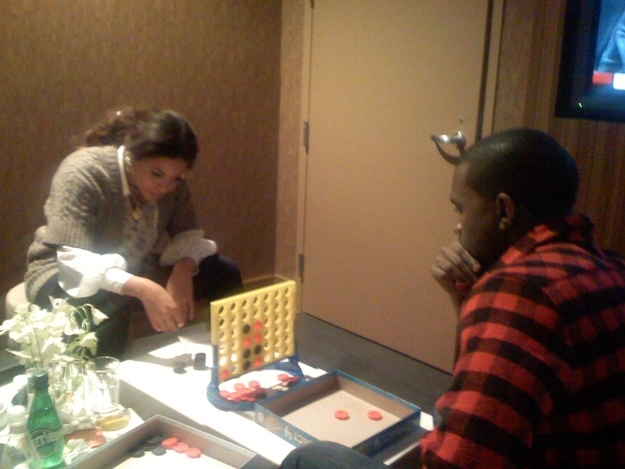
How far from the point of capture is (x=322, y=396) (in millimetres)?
1414

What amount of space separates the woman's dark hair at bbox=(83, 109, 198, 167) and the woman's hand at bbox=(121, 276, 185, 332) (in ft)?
1.22

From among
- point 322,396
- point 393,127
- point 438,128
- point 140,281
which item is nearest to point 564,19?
point 438,128

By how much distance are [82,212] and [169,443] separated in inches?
31.3

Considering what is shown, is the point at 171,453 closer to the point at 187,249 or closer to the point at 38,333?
the point at 38,333

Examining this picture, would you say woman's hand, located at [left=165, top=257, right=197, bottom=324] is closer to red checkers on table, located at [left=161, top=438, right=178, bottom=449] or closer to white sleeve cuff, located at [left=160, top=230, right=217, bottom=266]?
white sleeve cuff, located at [left=160, top=230, right=217, bottom=266]

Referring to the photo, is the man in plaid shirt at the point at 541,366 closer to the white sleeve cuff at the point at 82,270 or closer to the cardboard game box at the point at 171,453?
the cardboard game box at the point at 171,453

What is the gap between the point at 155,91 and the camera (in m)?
2.56

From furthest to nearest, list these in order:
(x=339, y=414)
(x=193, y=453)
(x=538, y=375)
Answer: (x=339, y=414) → (x=193, y=453) → (x=538, y=375)

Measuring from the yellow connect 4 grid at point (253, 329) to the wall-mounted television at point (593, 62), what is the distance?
3.78ft

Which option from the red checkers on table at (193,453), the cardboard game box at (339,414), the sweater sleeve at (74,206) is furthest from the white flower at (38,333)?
the sweater sleeve at (74,206)

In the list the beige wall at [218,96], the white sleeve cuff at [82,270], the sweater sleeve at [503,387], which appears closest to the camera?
the sweater sleeve at [503,387]

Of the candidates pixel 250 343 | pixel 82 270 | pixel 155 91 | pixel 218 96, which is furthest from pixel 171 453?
pixel 218 96

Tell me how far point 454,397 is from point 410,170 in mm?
1784

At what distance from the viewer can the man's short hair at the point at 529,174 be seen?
85 centimetres
